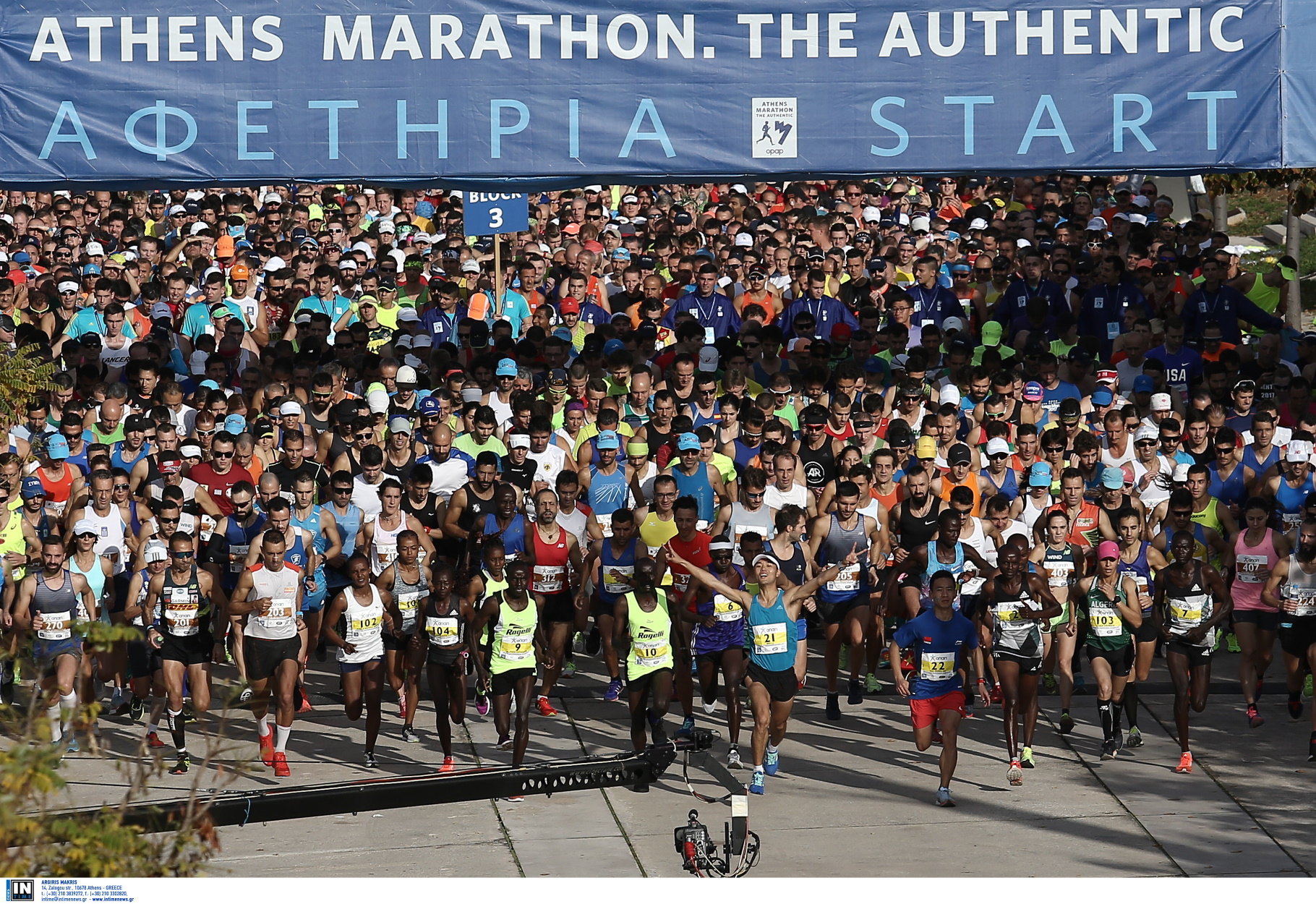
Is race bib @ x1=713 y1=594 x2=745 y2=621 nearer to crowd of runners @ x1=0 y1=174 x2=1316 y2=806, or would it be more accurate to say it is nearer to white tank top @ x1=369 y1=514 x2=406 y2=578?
crowd of runners @ x1=0 y1=174 x2=1316 y2=806

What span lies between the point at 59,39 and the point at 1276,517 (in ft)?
35.0

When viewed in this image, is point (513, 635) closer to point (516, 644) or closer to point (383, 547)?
point (516, 644)

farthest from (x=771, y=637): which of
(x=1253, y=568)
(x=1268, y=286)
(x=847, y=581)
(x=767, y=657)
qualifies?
(x=1268, y=286)

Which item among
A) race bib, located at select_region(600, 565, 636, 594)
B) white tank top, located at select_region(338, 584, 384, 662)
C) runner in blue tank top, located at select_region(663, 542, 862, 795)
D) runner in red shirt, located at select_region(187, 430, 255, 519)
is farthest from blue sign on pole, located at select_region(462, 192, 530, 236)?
runner in blue tank top, located at select_region(663, 542, 862, 795)

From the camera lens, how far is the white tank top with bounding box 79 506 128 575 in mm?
14000

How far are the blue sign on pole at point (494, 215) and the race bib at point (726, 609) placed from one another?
6.48m

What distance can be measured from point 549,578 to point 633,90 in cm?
406

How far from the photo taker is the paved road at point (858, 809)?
36.4ft

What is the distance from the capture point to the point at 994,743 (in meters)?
13.5

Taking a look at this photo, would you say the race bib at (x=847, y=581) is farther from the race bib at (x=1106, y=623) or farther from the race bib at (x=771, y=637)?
the race bib at (x=1106, y=623)

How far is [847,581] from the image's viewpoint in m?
13.8
